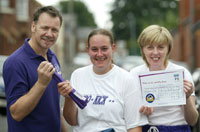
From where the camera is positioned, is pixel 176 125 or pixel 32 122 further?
pixel 176 125

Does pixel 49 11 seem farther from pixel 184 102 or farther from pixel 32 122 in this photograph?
pixel 184 102

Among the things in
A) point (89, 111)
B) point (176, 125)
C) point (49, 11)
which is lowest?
point (176, 125)

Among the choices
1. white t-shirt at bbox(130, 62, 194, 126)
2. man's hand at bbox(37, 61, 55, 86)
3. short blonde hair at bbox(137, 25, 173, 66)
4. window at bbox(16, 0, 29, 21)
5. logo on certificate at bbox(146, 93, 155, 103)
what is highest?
window at bbox(16, 0, 29, 21)

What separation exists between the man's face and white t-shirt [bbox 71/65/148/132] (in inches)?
21.3

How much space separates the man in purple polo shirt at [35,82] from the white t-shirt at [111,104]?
1.02 feet

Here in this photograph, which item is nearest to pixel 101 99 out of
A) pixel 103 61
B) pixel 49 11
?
pixel 103 61

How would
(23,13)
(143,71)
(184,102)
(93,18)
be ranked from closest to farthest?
(184,102), (143,71), (23,13), (93,18)

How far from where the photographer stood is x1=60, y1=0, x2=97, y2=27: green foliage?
315 feet

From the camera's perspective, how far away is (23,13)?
28859 millimetres

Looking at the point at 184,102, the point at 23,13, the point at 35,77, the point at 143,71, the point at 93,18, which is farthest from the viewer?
the point at 93,18

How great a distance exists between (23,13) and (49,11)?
27.0 meters

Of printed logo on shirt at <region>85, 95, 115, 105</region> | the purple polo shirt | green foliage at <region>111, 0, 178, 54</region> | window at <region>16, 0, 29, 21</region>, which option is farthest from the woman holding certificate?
green foliage at <region>111, 0, 178, 54</region>

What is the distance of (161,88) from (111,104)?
1.80ft

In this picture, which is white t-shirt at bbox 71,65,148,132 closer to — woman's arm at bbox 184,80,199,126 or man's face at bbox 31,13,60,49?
woman's arm at bbox 184,80,199,126
